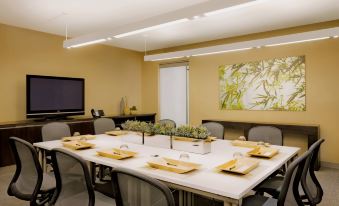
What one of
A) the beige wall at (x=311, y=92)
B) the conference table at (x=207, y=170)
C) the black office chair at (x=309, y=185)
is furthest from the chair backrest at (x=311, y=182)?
the beige wall at (x=311, y=92)

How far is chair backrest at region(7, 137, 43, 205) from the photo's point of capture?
2.12 m

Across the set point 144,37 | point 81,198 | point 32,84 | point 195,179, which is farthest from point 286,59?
point 32,84

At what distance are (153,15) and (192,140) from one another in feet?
7.67

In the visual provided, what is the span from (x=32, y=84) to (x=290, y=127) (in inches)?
186

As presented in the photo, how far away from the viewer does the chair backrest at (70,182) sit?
1.72 meters

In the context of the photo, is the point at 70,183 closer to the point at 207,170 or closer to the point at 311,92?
the point at 207,170

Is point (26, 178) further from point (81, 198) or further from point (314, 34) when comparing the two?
point (314, 34)

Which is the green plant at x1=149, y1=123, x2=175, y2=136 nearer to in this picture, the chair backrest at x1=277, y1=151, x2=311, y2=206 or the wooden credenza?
the chair backrest at x1=277, y1=151, x2=311, y2=206

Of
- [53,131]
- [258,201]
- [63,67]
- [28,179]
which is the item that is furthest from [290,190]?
[63,67]

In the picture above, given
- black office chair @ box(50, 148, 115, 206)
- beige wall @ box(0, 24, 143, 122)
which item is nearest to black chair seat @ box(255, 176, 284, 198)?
black office chair @ box(50, 148, 115, 206)

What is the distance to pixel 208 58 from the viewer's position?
5.84 m

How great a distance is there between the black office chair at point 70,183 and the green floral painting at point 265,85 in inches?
157

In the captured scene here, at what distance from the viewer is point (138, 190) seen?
1.34m

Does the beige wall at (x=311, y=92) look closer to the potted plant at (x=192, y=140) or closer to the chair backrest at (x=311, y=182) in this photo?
the chair backrest at (x=311, y=182)
